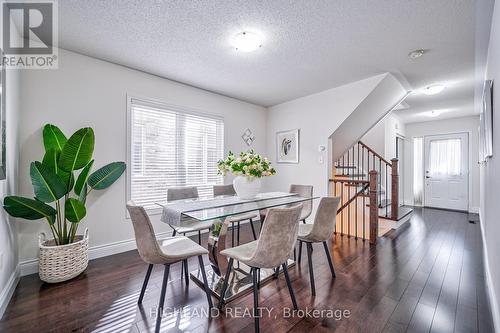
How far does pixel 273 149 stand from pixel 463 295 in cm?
362

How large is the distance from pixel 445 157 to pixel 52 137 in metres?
8.42

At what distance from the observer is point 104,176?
2588 millimetres

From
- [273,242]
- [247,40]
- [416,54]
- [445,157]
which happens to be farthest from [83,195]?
[445,157]

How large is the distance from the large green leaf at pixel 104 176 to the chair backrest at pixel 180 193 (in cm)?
65

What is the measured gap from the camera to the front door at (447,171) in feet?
19.0

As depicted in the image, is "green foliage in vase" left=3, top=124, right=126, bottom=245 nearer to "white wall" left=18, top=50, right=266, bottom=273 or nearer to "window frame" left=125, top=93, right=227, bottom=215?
"white wall" left=18, top=50, right=266, bottom=273

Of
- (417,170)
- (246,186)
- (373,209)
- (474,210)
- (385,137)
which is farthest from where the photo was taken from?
(417,170)

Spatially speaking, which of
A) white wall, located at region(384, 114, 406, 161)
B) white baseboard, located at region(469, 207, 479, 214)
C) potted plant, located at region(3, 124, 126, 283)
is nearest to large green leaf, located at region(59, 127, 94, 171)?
potted plant, located at region(3, 124, 126, 283)

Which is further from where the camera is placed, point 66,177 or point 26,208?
point 66,177

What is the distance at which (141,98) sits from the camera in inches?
125

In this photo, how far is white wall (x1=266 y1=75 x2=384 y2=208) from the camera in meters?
3.63

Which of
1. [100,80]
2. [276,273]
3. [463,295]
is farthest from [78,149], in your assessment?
[463,295]

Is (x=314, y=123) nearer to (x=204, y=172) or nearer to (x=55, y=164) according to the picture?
(x=204, y=172)

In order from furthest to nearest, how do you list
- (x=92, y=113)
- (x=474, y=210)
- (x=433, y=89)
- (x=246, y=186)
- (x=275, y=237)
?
1. (x=474, y=210)
2. (x=433, y=89)
3. (x=92, y=113)
4. (x=246, y=186)
5. (x=275, y=237)
